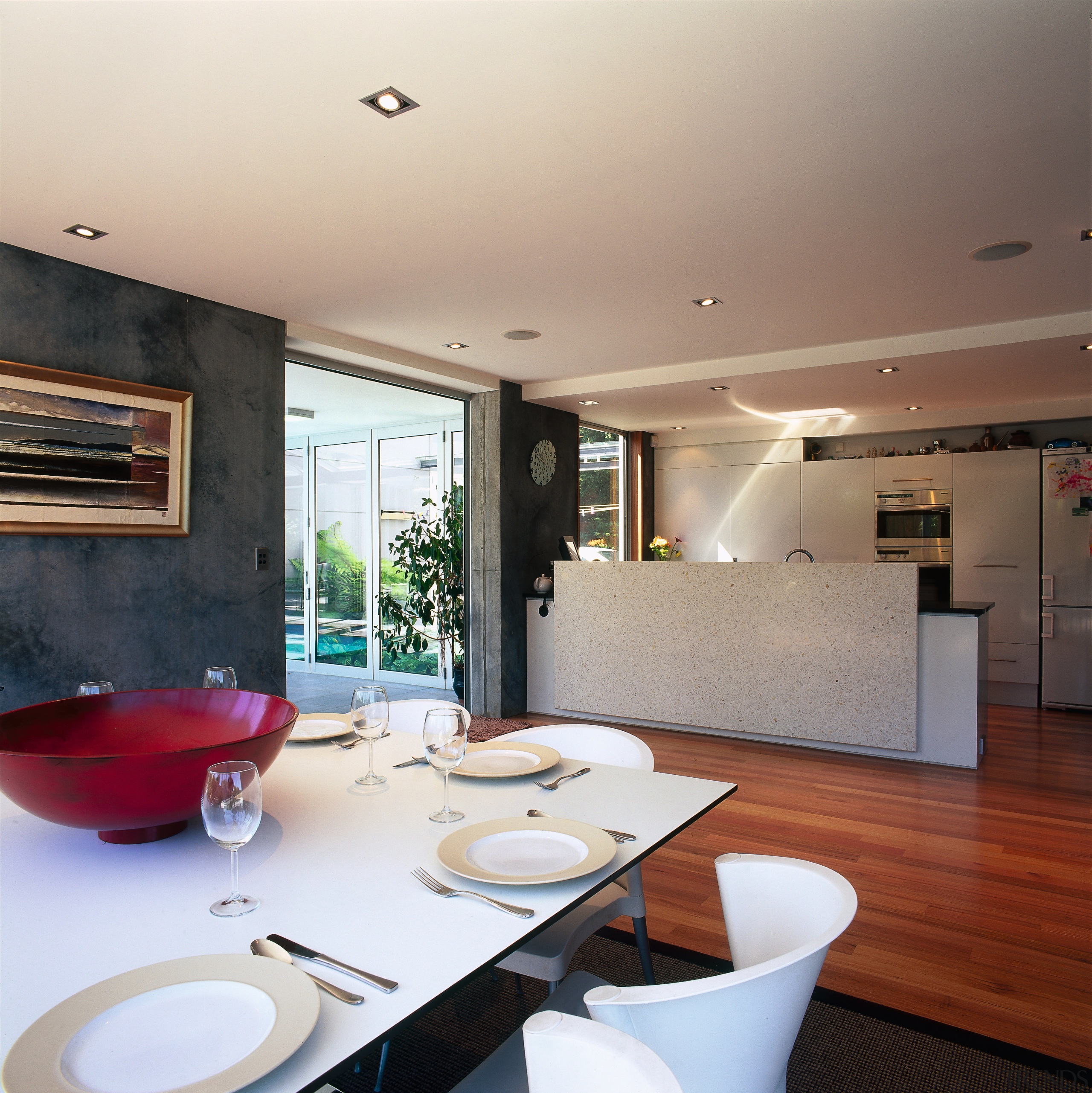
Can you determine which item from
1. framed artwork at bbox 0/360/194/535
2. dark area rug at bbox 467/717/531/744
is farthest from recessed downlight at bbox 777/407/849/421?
framed artwork at bbox 0/360/194/535

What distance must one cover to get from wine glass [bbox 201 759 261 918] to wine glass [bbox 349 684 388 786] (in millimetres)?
530

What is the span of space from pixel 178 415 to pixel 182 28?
2.09m

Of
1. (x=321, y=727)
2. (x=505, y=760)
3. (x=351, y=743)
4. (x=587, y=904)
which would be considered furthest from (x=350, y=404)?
(x=587, y=904)

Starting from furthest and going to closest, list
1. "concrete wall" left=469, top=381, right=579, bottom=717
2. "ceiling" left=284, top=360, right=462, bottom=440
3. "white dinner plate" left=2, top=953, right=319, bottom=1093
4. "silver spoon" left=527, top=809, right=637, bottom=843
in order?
"concrete wall" left=469, top=381, right=579, bottom=717
"ceiling" left=284, top=360, right=462, bottom=440
"silver spoon" left=527, top=809, right=637, bottom=843
"white dinner plate" left=2, top=953, right=319, bottom=1093

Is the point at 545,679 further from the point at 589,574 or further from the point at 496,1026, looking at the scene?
the point at 496,1026

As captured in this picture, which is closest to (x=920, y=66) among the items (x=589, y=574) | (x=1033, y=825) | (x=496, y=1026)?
(x=496, y=1026)

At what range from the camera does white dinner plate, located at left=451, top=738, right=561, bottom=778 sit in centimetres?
170

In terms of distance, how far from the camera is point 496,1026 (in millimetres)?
2029

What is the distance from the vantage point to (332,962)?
920mm

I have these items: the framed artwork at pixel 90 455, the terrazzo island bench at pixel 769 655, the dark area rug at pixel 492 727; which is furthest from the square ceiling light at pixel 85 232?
the terrazzo island bench at pixel 769 655

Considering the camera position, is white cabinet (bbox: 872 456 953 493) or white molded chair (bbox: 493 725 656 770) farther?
white cabinet (bbox: 872 456 953 493)

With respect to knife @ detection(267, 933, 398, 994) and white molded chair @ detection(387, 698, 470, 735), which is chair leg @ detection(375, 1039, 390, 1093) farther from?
knife @ detection(267, 933, 398, 994)

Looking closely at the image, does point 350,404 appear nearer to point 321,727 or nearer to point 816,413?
point 816,413

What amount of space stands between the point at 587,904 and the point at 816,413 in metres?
5.71
